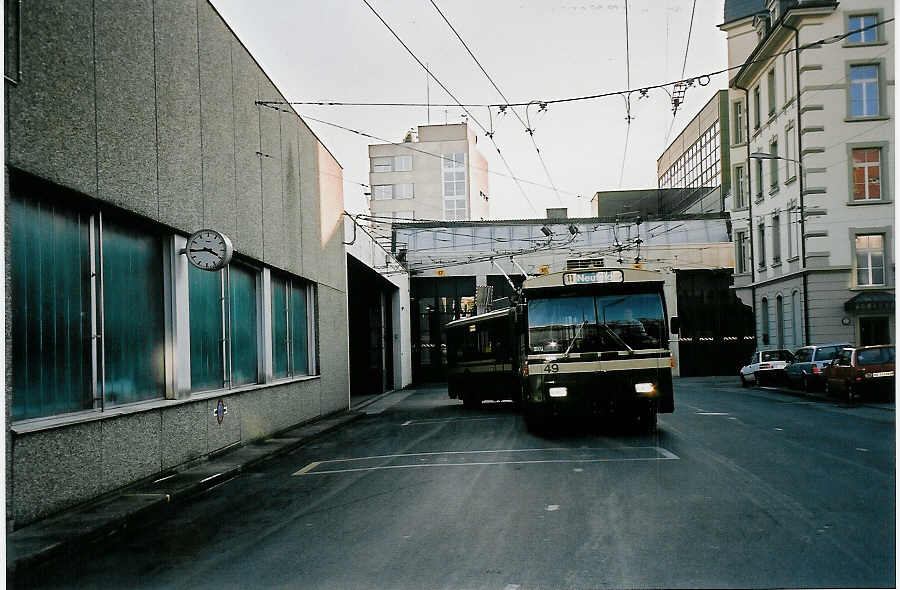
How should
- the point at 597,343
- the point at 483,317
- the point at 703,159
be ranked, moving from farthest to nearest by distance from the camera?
the point at 703,159, the point at 483,317, the point at 597,343

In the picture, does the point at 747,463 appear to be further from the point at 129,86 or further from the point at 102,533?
the point at 129,86

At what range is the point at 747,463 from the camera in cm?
1078

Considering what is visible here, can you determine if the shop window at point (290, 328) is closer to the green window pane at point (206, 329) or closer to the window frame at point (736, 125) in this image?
the green window pane at point (206, 329)

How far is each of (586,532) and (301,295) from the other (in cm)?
1540

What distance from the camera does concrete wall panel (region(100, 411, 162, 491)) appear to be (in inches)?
380

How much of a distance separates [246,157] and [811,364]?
17793 mm

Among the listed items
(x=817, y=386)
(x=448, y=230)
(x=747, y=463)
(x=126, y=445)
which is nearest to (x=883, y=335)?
(x=747, y=463)

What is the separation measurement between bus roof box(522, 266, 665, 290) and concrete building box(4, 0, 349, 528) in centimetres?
547

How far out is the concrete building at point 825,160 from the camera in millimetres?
14227

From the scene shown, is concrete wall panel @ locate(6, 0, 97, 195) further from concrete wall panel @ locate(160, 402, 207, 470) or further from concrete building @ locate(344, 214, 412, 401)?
concrete building @ locate(344, 214, 412, 401)

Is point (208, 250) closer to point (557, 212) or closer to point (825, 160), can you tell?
point (825, 160)

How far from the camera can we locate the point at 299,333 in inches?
832

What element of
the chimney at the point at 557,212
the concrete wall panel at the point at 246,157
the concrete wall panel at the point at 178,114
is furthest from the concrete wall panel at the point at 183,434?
the chimney at the point at 557,212

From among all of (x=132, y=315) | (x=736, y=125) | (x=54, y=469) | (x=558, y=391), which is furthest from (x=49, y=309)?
(x=736, y=125)
